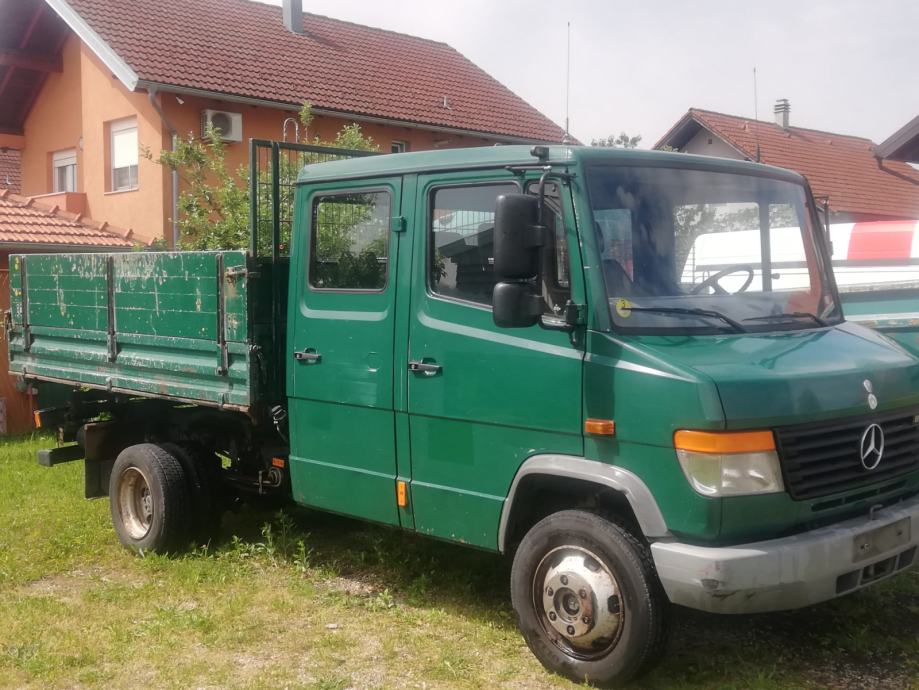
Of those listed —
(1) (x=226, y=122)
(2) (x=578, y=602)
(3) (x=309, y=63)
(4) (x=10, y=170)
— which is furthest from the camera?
(4) (x=10, y=170)

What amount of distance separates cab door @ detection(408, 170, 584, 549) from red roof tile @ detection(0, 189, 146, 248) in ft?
33.0

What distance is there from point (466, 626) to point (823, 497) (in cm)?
203

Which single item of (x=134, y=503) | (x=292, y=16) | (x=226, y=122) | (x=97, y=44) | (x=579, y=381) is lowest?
(x=134, y=503)

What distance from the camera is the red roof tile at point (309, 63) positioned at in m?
17.6

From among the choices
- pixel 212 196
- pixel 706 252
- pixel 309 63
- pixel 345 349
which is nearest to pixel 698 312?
pixel 706 252

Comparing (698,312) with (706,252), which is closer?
(698,312)

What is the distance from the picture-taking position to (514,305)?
458cm

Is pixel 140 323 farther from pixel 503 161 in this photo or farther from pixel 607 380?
pixel 607 380

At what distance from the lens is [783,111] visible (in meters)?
33.3

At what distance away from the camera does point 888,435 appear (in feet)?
15.7

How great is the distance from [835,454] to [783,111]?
31.1 meters

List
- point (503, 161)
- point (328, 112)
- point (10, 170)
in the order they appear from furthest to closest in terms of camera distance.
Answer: point (10, 170)
point (328, 112)
point (503, 161)

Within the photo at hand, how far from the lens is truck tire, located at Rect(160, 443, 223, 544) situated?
6926 millimetres

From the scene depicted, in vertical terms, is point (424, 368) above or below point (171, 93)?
below
